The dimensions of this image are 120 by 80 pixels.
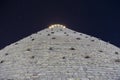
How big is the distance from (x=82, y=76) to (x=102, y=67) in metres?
2.00

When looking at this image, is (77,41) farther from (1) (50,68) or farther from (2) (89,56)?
(1) (50,68)

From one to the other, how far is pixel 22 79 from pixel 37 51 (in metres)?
3.99

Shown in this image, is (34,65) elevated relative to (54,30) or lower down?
lower down

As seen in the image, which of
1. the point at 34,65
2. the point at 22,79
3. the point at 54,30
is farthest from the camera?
the point at 54,30

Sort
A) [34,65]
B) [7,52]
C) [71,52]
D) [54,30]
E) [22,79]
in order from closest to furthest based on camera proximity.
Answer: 1. [22,79]
2. [34,65]
3. [71,52]
4. [7,52]
5. [54,30]

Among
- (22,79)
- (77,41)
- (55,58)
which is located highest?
(77,41)

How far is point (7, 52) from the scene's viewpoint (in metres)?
28.2

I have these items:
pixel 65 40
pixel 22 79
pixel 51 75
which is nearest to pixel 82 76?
pixel 51 75

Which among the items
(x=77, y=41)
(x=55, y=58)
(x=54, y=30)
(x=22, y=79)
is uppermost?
(x=54, y=30)

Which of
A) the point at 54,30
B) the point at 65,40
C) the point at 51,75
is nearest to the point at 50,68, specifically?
the point at 51,75

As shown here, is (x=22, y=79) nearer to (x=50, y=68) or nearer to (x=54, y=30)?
(x=50, y=68)

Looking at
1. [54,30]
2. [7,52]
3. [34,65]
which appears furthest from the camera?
[54,30]

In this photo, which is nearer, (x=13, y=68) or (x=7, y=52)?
(x=13, y=68)

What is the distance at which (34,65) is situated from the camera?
2448cm
